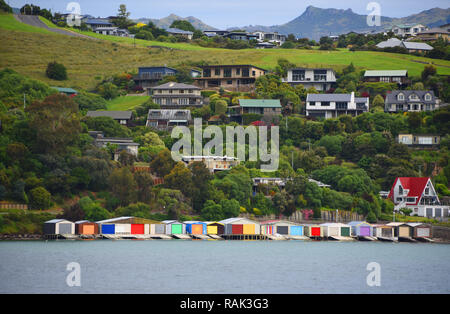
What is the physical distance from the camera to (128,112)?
10450 cm

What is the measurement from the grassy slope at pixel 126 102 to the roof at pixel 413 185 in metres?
43.1

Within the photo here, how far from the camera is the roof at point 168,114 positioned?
10369 cm

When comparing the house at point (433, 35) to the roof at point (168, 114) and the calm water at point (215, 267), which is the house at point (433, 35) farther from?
the calm water at point (215, 267)

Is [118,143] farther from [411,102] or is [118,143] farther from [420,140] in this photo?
[411,102]

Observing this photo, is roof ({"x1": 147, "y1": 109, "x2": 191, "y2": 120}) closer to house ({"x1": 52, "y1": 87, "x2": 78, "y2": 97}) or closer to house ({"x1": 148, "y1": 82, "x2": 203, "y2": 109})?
house ({"x1": 148, "y1": 82, "x2": 203, "y2": 109})

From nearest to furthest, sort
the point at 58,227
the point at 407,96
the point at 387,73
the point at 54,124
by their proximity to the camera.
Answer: the point at 58,227
the point at 54,124
the point at 407,96
the point at 387,73

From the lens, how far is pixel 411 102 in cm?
10900

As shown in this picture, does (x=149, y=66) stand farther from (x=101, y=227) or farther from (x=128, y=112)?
(x=101, y=227)

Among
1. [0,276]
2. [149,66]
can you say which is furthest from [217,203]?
[149,66]

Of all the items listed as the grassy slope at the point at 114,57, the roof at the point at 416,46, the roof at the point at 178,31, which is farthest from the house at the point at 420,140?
the roof at the point at 178,31

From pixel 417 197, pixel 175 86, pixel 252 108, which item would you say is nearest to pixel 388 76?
pixel 252 108

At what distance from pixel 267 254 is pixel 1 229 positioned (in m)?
25.8

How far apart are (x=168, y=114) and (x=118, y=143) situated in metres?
14.7

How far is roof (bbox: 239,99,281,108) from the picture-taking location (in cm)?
10431
